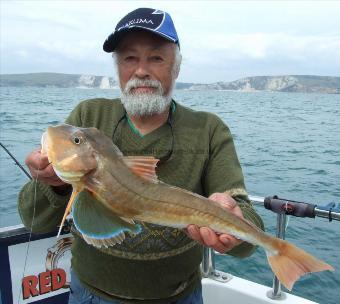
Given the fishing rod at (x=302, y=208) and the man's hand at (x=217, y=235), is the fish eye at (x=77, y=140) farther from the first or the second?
the fishing rod at (x=302, y=208)

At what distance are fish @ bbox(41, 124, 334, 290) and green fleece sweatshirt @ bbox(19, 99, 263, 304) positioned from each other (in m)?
0.40

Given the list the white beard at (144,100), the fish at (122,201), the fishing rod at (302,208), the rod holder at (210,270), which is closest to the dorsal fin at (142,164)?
the fish at (122,201)

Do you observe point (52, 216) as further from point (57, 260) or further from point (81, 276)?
point (57, 260)

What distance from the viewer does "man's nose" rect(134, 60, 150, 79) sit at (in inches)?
117

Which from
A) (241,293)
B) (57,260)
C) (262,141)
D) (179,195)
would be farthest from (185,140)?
(262,141)

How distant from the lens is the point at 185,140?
10.1 feet

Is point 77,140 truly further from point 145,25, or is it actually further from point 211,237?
point 145,25

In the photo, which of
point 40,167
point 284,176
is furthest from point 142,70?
point 284,176

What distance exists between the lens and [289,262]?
2488mm

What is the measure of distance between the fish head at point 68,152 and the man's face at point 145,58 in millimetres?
947

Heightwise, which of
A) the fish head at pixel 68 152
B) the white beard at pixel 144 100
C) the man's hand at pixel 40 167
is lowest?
the man's hand at pixel 40 167

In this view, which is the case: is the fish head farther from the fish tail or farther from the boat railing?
the boat railing

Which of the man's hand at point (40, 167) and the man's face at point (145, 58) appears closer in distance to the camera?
the man's hand at point (40, 167)

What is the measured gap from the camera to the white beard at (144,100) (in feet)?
9.87
